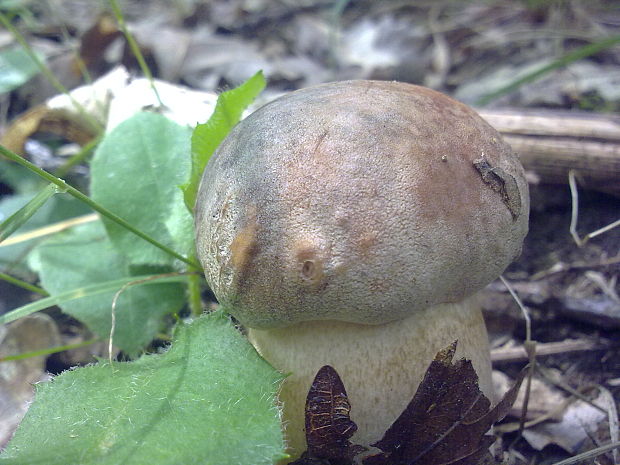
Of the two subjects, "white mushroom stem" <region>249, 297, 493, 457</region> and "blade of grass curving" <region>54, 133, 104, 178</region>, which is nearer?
"white mushroom stem" <region>249, 297, 493, 457</region>

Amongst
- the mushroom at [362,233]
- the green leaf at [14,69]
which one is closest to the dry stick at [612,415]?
the mushroom at [362,233]

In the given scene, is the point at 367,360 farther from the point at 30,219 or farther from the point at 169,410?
the point at 30,219

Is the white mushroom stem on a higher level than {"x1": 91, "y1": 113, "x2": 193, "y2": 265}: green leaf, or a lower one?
lower

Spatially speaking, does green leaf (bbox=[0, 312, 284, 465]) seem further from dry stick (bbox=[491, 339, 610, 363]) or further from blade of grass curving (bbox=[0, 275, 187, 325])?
dry stick (bbox=[491, 339, 610, 363])

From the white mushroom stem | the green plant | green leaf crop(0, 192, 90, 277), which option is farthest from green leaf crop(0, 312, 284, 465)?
green leaf crop(0, 192, 90, 277)

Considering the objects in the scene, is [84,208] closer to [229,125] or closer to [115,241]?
[115,241]

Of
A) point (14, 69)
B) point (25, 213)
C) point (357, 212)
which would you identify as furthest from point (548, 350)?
point (14, 69)

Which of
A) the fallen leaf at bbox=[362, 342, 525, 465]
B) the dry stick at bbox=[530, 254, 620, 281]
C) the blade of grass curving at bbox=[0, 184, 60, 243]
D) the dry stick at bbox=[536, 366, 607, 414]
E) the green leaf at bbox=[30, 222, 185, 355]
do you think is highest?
the blade of grass curving at bbox=[0, 184, 60, 243]

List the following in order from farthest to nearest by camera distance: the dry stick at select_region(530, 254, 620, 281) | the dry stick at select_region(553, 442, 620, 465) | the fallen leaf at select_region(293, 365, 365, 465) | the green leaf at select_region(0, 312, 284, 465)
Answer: the dry stick at select_region(530, 254, 620, 281), the dry stick at select_region(553, 442, 620, 465), the fallen leaf at select_region(293, 365, 365, 465), the green leaf at select_region(0, 312, 284, 465)

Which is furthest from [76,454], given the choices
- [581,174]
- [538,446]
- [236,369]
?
[581,174]
